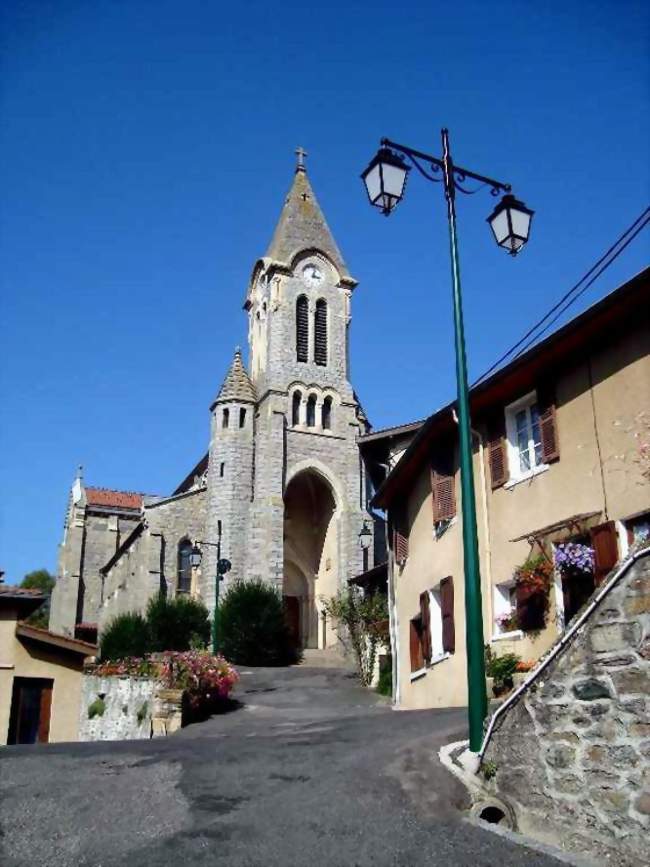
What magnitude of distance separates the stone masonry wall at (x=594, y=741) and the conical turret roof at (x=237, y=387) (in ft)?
117

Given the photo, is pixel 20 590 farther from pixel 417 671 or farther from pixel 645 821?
pixel 645 821

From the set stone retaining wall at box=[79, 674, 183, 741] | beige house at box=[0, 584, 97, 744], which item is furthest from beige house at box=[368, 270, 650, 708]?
beige house at box=[0, 584, 97, 744]

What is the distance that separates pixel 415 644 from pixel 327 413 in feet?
87.3

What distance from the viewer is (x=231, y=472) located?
4084 centimetres

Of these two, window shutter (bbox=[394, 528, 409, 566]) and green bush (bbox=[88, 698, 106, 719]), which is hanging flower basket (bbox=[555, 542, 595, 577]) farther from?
green bush (bbox=[88, 698, 106, 719])

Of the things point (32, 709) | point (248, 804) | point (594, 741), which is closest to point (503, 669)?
point (248, 804)

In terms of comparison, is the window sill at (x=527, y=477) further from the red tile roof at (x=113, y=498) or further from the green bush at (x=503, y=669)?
the red tile roof at (x=113, y=498)

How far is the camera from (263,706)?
20266 millimetres

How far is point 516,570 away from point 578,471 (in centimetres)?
207

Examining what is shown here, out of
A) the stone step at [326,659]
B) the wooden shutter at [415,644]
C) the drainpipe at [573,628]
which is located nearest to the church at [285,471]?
the stone step at [326,659]

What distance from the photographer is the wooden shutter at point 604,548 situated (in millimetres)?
11773

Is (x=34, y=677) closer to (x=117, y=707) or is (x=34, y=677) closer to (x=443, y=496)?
(x=117, y=707)

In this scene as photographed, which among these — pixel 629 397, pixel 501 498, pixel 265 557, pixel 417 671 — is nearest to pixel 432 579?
pixel 417 671

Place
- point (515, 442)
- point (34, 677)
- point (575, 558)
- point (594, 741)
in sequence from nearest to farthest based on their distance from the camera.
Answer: point (594, 741) < point (575, 558) < point (515, 442) < point (34, 677)
